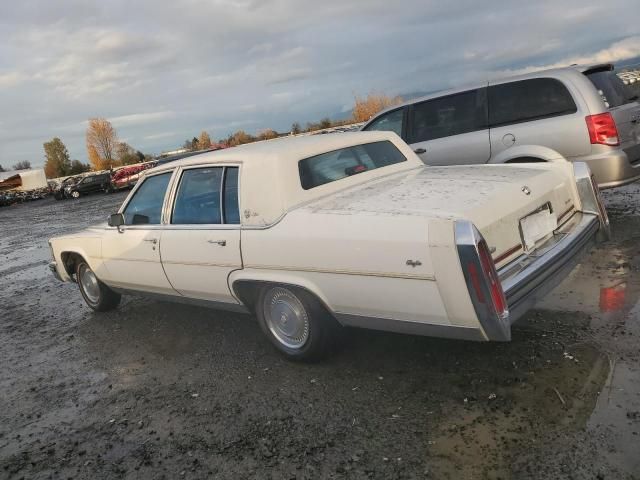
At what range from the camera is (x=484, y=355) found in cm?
363

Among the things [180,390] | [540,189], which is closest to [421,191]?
[540,189]

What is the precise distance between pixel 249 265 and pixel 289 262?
42 centimetres

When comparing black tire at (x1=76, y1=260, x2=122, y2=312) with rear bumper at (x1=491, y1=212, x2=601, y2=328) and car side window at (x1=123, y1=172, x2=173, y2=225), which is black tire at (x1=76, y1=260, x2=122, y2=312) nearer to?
car side window at (x1=123, y1=172, x2=173, y2=225)

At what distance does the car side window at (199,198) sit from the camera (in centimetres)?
423

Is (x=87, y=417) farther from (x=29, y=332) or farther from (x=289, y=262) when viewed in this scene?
(x=29, y=332)

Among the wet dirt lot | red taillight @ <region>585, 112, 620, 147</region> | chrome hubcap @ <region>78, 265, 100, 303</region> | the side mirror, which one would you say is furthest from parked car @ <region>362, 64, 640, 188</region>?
chrome hubcap @ <region>78, 265, 100, 303</region>

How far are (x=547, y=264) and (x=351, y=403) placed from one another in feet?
4.87

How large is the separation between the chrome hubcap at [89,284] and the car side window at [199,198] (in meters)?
2.05

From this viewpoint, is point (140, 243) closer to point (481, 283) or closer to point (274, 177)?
point (274, 177)

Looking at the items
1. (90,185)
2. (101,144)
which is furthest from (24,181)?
(101,144)

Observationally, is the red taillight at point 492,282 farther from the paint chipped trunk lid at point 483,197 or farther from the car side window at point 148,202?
the car side window at point 148,202

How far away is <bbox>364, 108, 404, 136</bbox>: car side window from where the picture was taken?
763 centimetres

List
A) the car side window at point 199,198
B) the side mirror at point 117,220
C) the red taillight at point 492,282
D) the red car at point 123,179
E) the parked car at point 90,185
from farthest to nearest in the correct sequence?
the parked car at point 90,185 → the red car at point 123,179 → the side mirror at point 117,220 → the car side window at point 199,198 → the red taillight at point 492,282

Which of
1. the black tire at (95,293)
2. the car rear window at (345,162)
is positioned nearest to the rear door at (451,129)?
the car rear window at (345,162)
